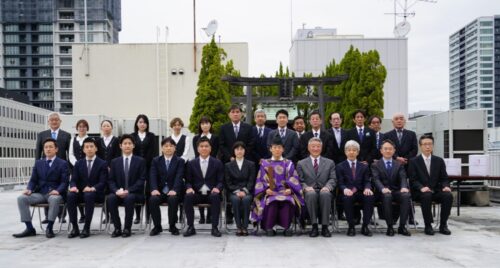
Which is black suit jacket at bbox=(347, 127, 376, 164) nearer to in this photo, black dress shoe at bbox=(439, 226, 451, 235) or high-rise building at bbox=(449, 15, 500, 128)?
black dress shoe at bbox=(439, 226, 451, 235)

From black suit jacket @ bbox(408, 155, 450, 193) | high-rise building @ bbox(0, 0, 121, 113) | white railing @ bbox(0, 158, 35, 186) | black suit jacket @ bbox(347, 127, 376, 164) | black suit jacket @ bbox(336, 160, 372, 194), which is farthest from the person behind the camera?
high-rise building @ bbox(0, 0, 121, 113)

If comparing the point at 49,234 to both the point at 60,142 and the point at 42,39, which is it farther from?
the point at 42,39

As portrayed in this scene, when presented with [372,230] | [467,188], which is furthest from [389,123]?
[372,230]

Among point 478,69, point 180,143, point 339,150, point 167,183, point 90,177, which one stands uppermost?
point 478,69

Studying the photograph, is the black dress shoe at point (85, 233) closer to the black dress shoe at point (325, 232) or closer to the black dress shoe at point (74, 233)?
the black dress shoe at point (74, 233)

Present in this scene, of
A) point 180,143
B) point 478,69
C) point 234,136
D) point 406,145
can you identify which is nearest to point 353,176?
point 406,145

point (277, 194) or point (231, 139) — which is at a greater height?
point (231, 139)

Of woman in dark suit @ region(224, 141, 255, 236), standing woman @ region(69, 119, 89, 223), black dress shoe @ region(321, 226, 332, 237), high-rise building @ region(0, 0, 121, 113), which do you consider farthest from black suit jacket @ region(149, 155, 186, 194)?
high-rise building @ region(0, 0, 121, 113)

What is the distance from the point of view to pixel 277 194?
7109mm

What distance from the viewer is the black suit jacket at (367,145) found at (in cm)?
814

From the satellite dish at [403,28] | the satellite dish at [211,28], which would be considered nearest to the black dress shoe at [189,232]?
the satellite dish at [211,28]

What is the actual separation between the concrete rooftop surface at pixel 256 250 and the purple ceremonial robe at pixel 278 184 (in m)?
0.42

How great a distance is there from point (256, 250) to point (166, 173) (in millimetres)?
2062

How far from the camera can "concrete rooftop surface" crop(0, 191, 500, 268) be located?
17.5ft
